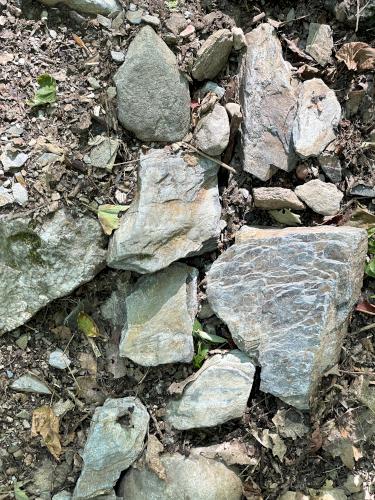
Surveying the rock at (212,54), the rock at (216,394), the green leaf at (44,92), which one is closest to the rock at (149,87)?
the rock at (212,54)

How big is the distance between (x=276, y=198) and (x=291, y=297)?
45 centimetres

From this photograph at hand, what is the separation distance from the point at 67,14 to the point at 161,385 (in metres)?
1.79

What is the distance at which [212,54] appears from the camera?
9.14 ft

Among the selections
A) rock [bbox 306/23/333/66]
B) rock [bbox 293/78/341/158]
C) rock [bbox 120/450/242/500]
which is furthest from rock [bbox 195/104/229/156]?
rock [bbox 120/450/242/500]

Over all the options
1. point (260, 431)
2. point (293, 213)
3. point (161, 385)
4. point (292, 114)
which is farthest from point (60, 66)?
point (260, 431)

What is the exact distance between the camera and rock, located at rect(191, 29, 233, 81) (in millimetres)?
2768

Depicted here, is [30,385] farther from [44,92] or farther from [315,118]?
[315,118]

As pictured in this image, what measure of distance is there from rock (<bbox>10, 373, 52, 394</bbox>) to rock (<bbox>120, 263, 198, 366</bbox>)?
42cm

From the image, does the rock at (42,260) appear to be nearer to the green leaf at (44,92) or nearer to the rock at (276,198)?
the green leaf at (44,92)

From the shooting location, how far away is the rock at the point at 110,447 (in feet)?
9.30

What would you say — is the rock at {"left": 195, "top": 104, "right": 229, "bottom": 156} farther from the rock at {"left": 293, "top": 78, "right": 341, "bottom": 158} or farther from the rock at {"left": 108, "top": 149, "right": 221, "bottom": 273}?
the rock at {"left": 293, "top": 78, "right": 341, "bottom": 158}

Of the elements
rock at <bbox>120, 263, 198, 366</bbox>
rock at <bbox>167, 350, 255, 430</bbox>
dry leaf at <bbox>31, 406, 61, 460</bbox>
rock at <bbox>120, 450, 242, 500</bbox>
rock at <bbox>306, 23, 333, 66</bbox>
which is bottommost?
rock at <bbox>120, 450, 242, 500</bbox>

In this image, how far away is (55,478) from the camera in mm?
2924

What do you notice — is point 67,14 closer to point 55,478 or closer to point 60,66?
point 60,66
